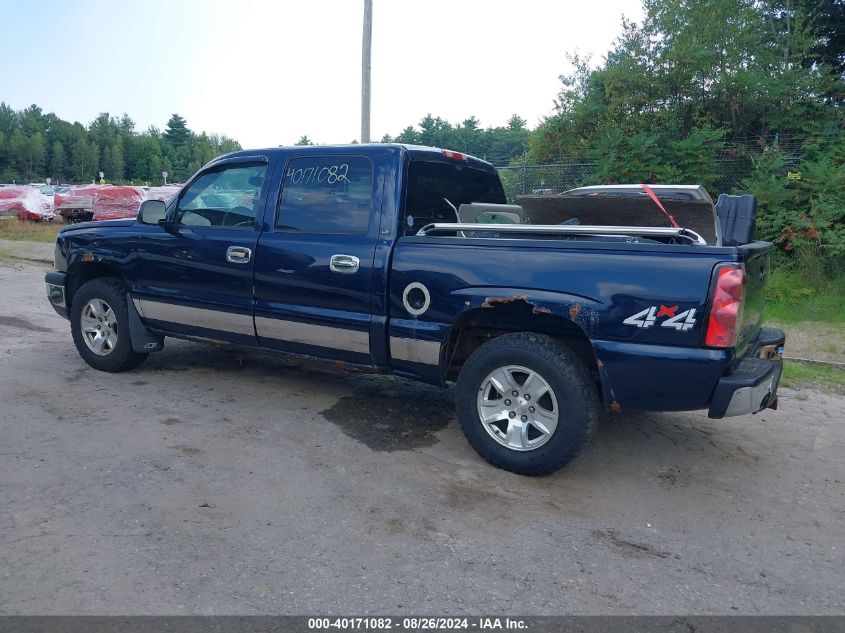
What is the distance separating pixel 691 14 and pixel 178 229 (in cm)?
1138

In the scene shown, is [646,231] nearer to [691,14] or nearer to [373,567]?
[373,567]

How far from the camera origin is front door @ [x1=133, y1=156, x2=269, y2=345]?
17.0ft

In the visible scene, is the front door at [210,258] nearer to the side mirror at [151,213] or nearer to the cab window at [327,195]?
the side mirror at [151,213]

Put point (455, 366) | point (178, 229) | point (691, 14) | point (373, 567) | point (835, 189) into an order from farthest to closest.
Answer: point (691, 14) < point (835, 189) < point (178, 229) < point (455, 366) < point (373, 567)

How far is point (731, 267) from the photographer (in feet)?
11.5

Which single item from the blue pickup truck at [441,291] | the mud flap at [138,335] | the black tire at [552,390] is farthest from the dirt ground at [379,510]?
the blue pickup truck at [441,291]

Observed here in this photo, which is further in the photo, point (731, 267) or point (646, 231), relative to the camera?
point (646, 231)

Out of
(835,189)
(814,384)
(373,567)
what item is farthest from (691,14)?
(373,567)

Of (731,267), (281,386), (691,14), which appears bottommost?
(281,386)

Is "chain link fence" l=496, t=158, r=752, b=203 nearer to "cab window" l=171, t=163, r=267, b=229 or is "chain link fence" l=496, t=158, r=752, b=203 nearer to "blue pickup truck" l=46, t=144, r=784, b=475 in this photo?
"cab window" l=171, t=163, r=267, b=229

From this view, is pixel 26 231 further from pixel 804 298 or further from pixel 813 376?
pixel 813 376

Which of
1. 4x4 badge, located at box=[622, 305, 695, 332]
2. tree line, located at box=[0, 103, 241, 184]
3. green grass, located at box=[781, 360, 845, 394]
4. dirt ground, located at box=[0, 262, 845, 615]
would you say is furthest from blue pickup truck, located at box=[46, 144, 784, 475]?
tree line, located at box=[0, 103, 241, 184]

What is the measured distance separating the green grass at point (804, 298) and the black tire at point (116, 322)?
7.86 m

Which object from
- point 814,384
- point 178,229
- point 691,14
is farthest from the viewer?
point 691,14
